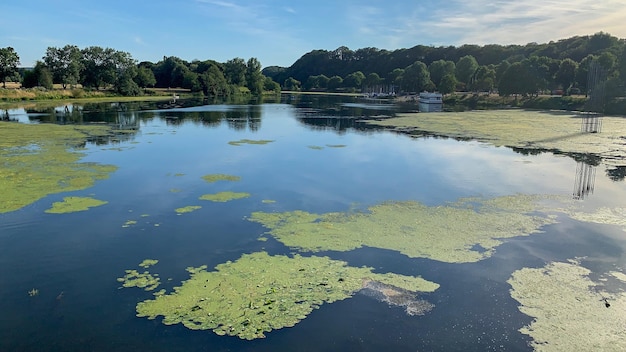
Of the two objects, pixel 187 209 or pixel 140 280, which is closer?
pixel 140 280

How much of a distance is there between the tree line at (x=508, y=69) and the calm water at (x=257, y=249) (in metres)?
46.6

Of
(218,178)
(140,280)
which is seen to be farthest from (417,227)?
(218,178)

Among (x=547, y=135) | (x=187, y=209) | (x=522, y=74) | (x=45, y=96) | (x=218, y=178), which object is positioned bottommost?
(x=187, y=209)

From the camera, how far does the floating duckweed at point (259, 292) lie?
6.78m

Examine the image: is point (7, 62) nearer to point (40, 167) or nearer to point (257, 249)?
point (40, 167)

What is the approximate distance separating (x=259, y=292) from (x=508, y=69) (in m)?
74.6

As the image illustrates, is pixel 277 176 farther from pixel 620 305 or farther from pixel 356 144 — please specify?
pixel 620 305

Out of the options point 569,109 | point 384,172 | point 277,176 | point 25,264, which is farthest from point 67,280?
point 569,109

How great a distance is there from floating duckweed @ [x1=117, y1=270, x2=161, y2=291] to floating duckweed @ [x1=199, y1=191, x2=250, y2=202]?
538cm

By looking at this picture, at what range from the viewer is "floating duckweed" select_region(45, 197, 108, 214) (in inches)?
485

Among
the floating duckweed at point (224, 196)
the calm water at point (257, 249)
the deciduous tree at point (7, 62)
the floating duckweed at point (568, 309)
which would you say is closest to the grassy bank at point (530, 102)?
the calm water at point (257, 249)

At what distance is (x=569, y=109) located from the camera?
2210 inches

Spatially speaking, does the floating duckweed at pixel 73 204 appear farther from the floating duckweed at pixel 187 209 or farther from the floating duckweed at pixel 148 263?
the floating duckweed at pixel 148 263

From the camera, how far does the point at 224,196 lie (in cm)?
1414
